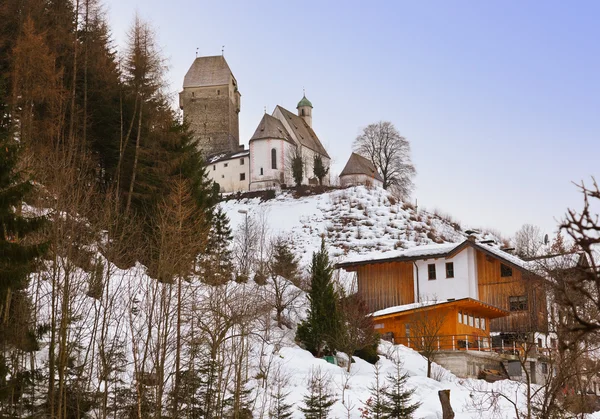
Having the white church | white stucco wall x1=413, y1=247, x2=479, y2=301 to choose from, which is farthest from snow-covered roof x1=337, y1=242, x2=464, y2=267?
the white church

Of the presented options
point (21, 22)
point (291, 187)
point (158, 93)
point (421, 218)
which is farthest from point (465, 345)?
point (291, 187)

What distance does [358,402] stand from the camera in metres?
23.4

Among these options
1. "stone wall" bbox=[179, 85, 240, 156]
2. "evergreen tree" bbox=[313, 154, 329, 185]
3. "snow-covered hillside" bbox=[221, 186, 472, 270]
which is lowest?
"snow-covered hillside" bbox=[221, 186, 472, 270]

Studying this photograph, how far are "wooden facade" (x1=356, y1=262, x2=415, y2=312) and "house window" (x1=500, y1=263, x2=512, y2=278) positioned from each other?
493 centimetres

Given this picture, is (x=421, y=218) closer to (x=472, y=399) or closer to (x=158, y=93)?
(x=158, y=93)

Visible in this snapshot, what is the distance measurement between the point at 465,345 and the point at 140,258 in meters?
16.0

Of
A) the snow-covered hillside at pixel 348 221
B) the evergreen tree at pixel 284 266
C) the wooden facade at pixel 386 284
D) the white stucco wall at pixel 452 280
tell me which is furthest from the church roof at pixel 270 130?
the white stucco wall at pixel 452 280

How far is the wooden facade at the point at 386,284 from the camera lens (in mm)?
42500

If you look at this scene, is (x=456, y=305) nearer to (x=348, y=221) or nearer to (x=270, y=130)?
(x=348, y=221)

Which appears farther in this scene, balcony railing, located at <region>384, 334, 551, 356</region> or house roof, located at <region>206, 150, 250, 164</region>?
house roof, located at <region>206, 150, 250, 164</region>

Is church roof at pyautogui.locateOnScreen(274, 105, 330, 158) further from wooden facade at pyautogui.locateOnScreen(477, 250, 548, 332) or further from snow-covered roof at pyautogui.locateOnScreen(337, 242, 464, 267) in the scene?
wooden facade at pyautogui.locateOnScreen(477, 250, 548, 332)

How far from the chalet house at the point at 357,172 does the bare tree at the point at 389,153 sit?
7.22 ft

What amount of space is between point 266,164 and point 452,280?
1653 inches

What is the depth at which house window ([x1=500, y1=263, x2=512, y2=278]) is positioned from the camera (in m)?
40.6
